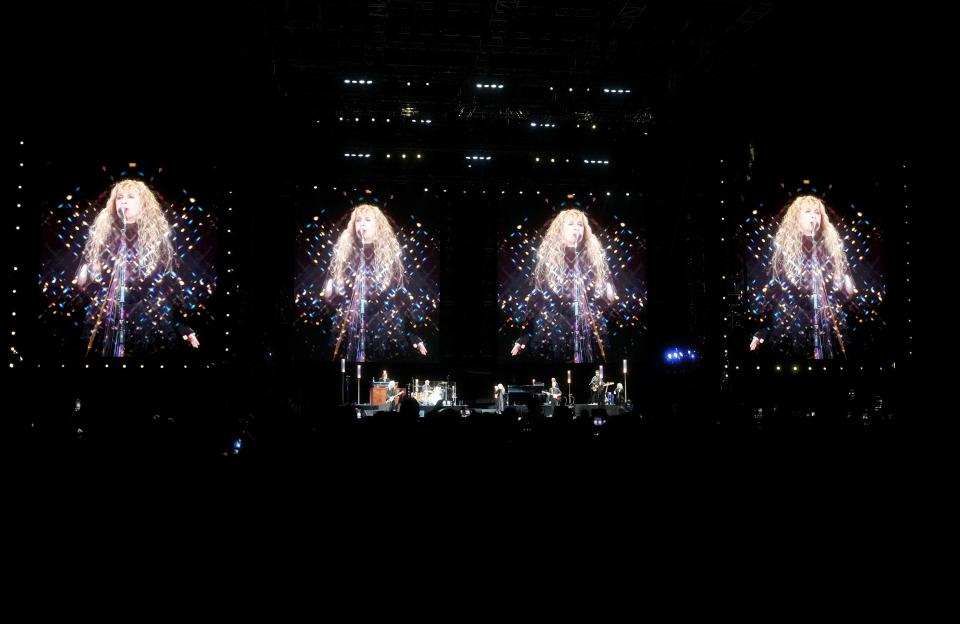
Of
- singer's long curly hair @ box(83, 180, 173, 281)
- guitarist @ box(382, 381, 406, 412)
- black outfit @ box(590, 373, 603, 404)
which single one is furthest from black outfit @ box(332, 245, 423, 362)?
black outfit @ box(590, 373, 603, 404)

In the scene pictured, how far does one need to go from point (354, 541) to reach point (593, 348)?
30.6 ft

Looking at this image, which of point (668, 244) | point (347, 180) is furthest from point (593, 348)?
point (347, 180)

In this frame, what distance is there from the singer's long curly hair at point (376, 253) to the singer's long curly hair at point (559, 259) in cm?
251

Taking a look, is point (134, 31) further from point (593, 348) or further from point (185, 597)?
point (593, 348)

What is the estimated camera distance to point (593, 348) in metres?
12.0

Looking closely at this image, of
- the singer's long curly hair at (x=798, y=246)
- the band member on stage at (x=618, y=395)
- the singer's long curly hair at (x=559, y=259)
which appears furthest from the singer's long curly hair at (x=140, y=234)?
the singer's long curly hair at (x=798, y=246)

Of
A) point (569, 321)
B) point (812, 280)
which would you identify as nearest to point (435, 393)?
point (569, 321)

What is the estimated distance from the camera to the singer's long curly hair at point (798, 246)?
11539 millimetres

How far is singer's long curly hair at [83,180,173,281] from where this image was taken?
1047 centimetres

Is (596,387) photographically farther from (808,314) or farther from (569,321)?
(808,314)

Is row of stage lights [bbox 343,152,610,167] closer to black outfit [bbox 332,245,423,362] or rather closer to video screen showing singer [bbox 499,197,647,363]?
video screen showing singer [bbox 499,197,647,363]

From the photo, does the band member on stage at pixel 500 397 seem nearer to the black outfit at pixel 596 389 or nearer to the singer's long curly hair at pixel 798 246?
the black outfit at pixel 596 389

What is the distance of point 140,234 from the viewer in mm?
10633

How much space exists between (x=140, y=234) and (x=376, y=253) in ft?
12.3
